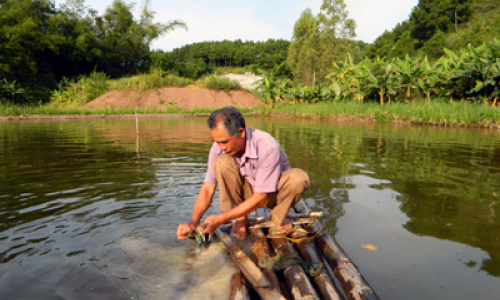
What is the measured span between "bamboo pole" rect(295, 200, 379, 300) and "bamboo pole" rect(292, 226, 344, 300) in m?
0.05

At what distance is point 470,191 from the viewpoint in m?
3.55

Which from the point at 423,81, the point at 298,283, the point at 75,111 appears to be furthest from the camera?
the point at 75,111

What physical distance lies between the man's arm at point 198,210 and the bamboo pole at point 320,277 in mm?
677

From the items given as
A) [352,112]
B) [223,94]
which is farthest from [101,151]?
[223,94]

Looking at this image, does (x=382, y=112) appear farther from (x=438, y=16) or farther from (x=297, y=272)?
(x=438, y=16)

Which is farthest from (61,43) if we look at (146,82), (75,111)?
(75,111)

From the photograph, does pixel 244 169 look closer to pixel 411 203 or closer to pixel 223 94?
pixel 411 203

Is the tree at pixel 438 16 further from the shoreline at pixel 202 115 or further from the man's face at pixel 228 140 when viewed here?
the man's face at pixel 228 140

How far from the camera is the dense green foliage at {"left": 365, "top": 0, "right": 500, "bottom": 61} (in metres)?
28.3

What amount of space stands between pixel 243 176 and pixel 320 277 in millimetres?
980

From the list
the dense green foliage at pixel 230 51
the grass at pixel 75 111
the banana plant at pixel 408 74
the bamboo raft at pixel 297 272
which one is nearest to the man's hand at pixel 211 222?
the bamboo raft at pixel 297 272

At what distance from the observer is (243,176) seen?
244 centimetres

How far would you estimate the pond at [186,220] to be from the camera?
188 centimetres

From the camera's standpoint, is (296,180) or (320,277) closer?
(320,277)
